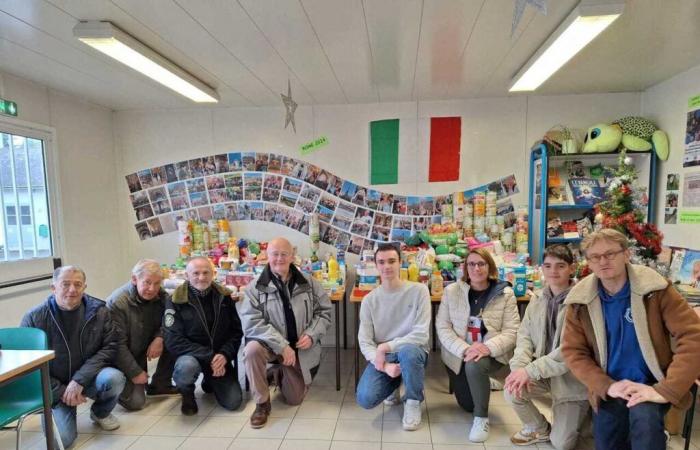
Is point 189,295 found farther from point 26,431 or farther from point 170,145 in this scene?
point 170,145

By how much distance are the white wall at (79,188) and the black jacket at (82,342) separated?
1101 millimetres

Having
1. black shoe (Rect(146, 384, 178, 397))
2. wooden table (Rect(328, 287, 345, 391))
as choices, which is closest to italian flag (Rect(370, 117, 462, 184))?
wooden table (Rect(328, 287, 345, 391))

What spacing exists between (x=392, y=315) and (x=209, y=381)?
1420 millimetres

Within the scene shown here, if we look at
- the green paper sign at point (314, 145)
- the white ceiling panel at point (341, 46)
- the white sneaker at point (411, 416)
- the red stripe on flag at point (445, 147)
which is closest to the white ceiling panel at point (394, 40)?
the white ceiling panel at point (341, 46)

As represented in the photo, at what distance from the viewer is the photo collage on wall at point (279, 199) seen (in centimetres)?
392

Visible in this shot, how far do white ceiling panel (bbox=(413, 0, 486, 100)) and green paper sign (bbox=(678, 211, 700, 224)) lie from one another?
83.8 inches

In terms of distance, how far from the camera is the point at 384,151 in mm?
3902

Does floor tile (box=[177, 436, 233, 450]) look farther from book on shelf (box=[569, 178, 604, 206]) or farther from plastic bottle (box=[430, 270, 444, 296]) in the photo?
book on shelf (box=[569, 178, 604, 206])

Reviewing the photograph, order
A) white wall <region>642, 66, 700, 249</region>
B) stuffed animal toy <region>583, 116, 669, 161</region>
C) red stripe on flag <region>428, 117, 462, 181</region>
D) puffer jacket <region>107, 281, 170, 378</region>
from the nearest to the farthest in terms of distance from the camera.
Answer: puffer jacket <region>107, 281, 170, 378</region>, white wall <region>642, 66, 700, 249</region>, stuffed animal toy <region>583, 116, 669, 161</region>, red stripe on flag <region>428, 117, 462, 181</region>

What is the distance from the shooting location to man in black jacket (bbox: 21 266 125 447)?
2.28m

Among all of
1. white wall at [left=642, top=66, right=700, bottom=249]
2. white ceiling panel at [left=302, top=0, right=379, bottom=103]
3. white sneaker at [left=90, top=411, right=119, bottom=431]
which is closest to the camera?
white ceiling panel at [left=302, top=0, right=379, bottom=103]

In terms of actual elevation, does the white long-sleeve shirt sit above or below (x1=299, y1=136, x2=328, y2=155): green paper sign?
below

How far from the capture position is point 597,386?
1821 mm

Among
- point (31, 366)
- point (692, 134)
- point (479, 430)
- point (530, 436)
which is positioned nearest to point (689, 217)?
point (692, 134)
